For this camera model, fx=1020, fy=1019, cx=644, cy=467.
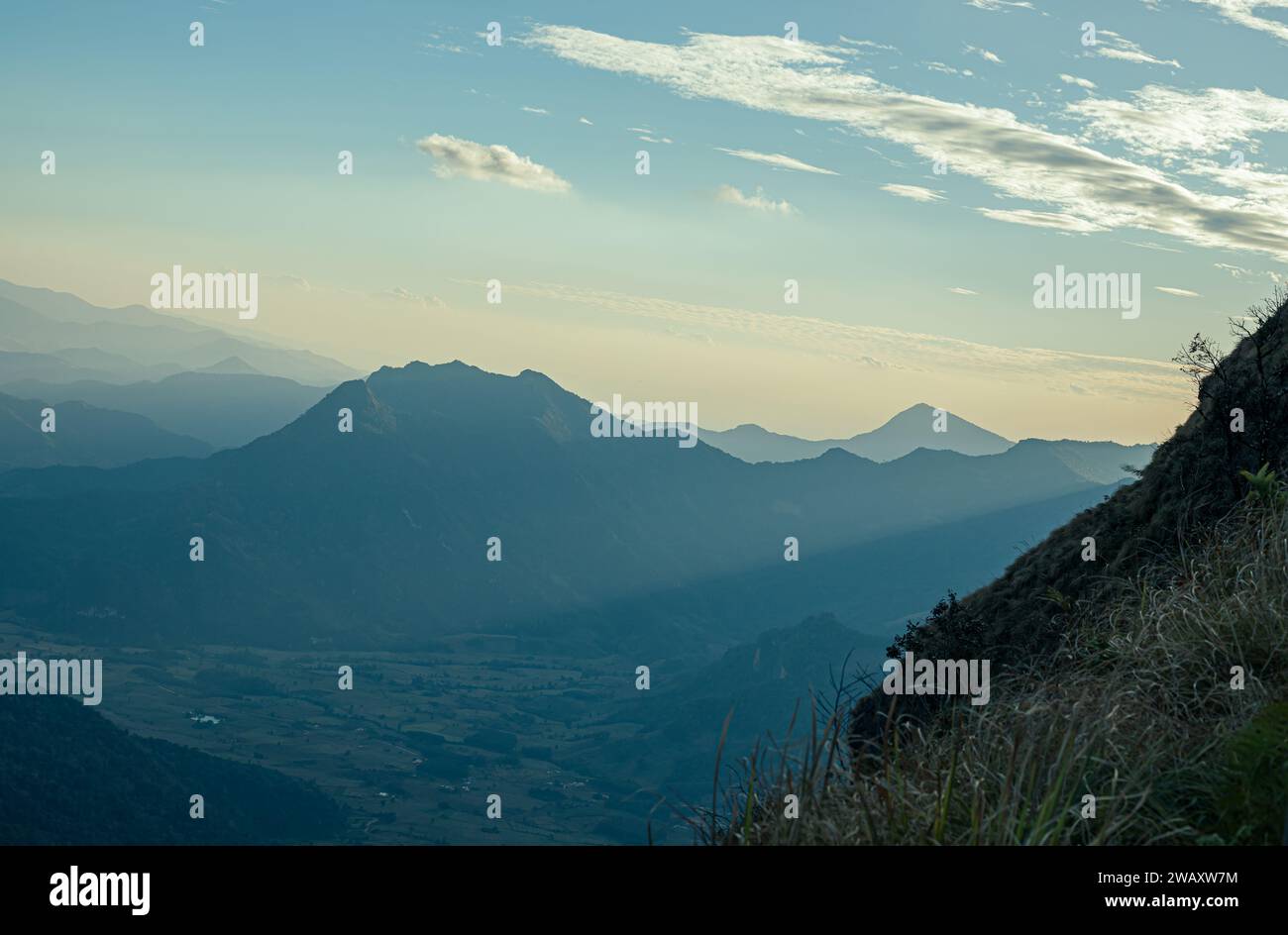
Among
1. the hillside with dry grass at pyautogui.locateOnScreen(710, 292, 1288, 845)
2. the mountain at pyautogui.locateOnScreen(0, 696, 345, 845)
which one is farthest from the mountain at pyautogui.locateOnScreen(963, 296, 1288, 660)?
the mountain at pyautogui.locateOnScreen(0, 696, 345, 845)

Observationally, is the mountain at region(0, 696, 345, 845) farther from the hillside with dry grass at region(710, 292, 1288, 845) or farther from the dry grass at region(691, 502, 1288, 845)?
the dry grass at region(691, 502, 1288, 845)

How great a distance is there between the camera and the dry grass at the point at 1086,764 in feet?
16.5

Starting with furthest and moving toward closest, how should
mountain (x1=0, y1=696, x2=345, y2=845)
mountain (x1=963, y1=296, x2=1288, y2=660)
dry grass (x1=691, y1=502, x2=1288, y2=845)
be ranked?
mountain (x1=0, y1=696, x2=345, y2=845), mountain (x1=963, y1=296, x2=1288, y2=660), dry grass (x1=691, y1=502, x2=1288, y2=845)

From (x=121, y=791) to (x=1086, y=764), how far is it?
16087 cm

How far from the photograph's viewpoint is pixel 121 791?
14112cm

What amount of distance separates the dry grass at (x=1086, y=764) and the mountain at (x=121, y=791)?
128 m

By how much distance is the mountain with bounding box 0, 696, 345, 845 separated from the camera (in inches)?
4956

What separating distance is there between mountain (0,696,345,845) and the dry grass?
418ft

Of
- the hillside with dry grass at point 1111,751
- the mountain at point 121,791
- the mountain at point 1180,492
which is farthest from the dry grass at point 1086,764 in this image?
the mountain at point 121,791

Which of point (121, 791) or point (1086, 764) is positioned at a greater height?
point (1086, 764)

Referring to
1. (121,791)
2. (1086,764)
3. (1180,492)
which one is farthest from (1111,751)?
(121,791)

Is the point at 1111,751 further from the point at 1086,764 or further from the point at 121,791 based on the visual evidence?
the point at 121,791

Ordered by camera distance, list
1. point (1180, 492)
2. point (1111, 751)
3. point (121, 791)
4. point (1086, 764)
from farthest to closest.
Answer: point (121, 791) → point (1180, 492) → point (1111, 751) → point (1086, 764)
